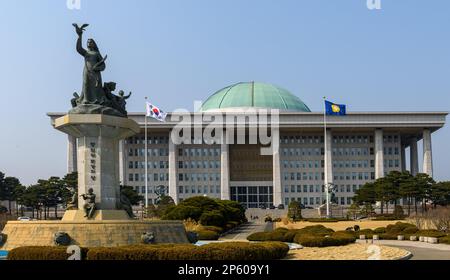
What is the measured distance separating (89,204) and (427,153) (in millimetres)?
104993

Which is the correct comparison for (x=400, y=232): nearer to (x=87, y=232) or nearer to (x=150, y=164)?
(x=87, y=232)

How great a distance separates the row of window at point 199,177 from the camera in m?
131

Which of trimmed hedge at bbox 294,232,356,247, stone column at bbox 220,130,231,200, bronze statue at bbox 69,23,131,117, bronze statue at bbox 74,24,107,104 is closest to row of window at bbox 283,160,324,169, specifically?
stone column at bbox 220,130,231,200

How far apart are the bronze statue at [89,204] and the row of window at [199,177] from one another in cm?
10027

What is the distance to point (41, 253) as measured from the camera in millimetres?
24656

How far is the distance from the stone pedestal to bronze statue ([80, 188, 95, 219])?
0.50 metres

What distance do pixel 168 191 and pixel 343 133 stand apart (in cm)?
4223

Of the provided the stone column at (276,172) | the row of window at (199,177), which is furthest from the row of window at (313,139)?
the row of window at (199,177)

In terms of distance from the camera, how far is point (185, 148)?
434 feet

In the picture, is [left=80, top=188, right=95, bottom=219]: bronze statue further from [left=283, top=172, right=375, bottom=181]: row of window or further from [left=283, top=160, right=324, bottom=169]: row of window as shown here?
[left=283, top=160, right=324, bottom=169]: row of window

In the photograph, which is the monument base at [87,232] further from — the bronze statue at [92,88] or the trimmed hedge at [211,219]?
the trimmed hedge at [211,219]

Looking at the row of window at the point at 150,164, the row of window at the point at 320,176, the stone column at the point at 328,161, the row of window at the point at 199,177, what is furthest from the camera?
the row of window at the point at 150,164

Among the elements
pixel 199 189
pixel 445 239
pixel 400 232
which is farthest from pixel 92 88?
pixel 199 189

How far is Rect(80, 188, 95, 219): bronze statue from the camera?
1183 inches
